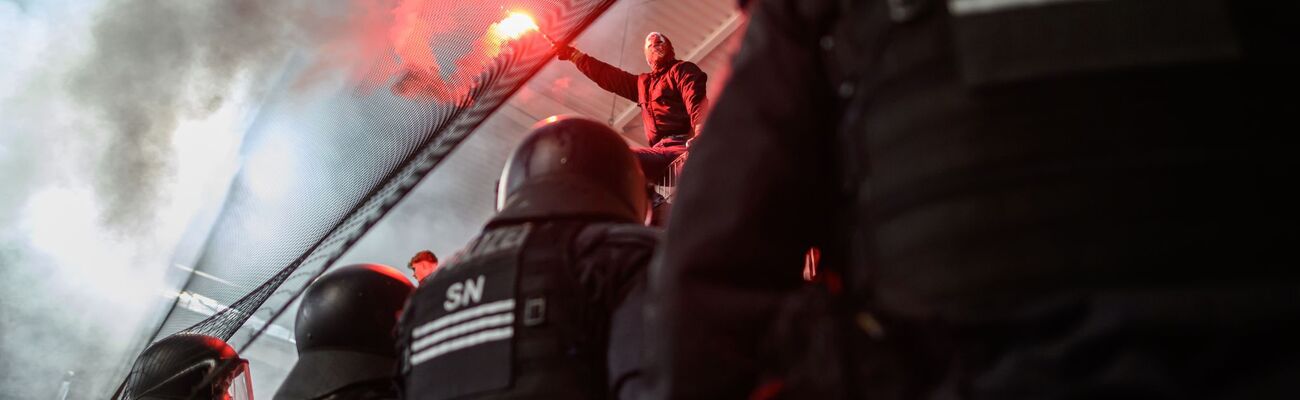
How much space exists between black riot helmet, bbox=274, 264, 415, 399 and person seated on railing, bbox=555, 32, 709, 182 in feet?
5.23

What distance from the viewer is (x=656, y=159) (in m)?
4.12

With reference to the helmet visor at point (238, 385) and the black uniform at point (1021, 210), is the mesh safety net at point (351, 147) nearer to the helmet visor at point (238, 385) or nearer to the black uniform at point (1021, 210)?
the helmet visor at point (238, 385)

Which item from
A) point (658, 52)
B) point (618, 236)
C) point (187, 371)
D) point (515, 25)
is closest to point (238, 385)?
point (187, 371)

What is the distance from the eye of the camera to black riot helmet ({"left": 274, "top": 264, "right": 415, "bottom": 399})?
2615 mm

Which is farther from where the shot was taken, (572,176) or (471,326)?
(572,176)

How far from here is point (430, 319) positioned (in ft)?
6.29

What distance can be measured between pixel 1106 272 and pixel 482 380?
1.28 meters

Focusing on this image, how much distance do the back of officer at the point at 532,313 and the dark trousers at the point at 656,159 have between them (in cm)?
200

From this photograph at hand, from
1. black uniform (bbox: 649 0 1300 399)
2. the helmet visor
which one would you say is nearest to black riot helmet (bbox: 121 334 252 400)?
the helmet visor

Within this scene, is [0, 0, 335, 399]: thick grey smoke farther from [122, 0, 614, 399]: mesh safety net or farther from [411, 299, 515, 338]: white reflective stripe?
[411, 299, 515, 338]: white reflective stripe

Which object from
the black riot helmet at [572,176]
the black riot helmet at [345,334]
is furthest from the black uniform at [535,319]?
the black riot helmet at [345,334]

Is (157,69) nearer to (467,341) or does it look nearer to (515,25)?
(515,25)

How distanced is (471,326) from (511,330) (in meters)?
0.10

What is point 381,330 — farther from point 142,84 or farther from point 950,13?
point 142,84
